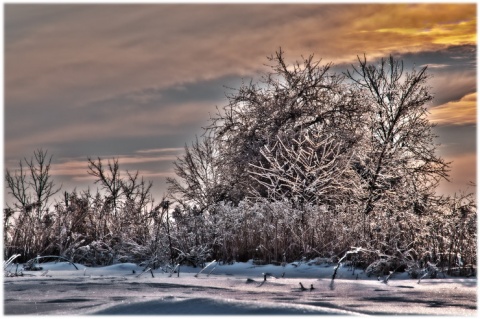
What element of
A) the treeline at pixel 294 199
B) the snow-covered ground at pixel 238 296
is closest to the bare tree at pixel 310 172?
the treeline at pixel 294 199

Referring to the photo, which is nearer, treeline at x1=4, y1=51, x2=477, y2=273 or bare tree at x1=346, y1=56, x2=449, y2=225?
treeline at x1=4, y1=51, x2=477, y2=273

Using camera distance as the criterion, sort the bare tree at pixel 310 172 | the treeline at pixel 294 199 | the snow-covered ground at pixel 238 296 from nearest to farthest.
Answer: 1. the snow-covered ground at pixel 238 296
2. the treeline at pixel 294 199
3. the bare tree at pixel 310 172

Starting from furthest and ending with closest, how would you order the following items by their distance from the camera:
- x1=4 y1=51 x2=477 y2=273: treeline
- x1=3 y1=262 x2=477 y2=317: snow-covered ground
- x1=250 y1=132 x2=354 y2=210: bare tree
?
x1=250 y1=132 x2=354 y2=210: bare tree
x1=4 y1=51 x2=477 y2=273: treeline
x1=3 y1=262 x2=477 y2=317: snow-covered ground

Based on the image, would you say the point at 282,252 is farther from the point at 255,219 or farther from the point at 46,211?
the point at 46,211

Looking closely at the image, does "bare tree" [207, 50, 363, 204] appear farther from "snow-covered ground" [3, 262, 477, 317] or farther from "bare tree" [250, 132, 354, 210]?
"snow-covered ground" [3, 262, 477, 317]

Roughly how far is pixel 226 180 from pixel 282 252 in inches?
394

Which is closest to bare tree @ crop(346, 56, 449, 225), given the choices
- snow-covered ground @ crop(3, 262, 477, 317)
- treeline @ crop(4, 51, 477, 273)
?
treeline @ crop(4, 51, 477, 273)

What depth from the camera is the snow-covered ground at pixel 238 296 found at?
439 centimetres

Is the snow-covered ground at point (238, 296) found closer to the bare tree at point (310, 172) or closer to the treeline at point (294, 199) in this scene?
the treeline at point (294, 199)

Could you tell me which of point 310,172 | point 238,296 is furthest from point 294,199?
point 238,296

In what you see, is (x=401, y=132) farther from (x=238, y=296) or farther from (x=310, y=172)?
(x=238, y=296)

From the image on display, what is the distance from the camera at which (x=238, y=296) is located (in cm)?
566

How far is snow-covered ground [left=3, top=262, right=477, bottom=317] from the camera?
4.39 m

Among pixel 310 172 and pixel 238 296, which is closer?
pixel 238 296
